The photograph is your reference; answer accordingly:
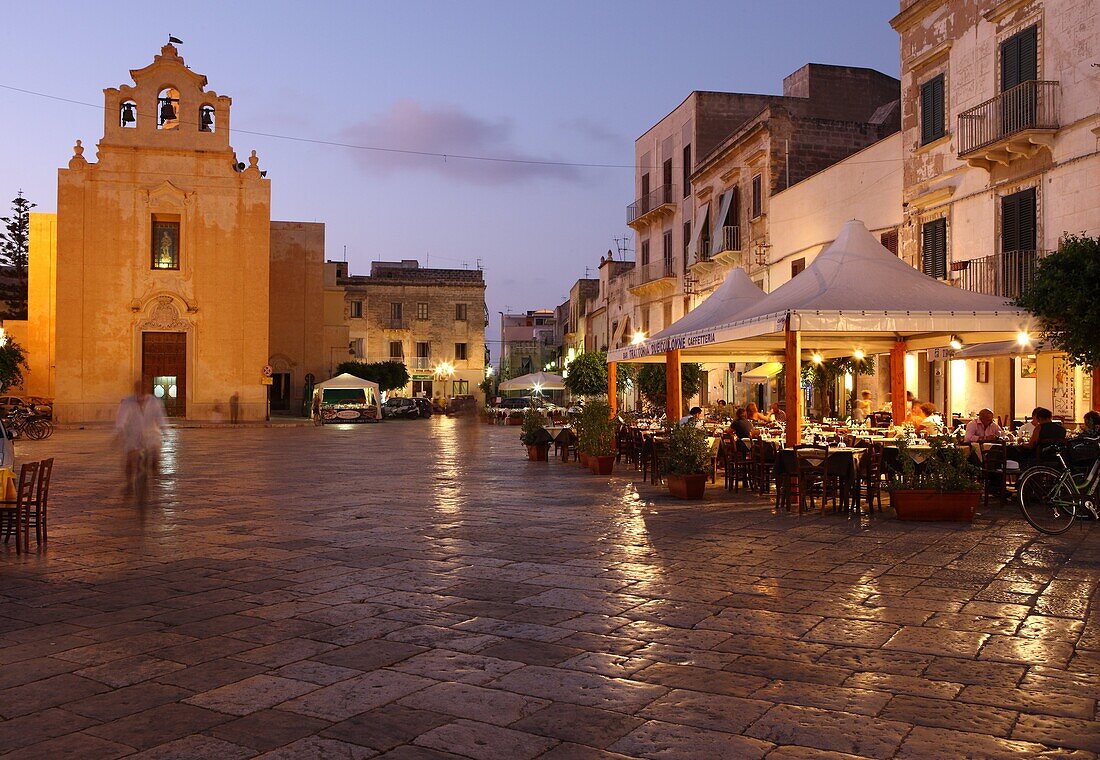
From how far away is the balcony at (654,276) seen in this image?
3362 cm

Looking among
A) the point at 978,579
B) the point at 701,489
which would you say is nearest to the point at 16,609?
the point at 978,579

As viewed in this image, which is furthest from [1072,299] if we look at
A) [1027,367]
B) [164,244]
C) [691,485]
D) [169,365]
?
[164,244]

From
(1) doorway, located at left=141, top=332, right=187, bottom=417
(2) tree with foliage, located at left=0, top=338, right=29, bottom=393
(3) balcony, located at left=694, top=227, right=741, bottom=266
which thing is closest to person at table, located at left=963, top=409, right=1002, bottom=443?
(3) balcony, located at left=694, top=227, right=741, bottom=266

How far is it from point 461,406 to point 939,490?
157 ft

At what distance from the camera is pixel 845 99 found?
3014cm

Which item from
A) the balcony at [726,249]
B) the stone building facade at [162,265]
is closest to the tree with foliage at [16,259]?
the stone building facade at [162,265]

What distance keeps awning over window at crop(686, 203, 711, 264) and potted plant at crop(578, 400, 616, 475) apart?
49.0 ft

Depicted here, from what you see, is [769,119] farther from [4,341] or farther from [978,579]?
[4,341]

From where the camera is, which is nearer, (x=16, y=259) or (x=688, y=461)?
(x=688, y=461)

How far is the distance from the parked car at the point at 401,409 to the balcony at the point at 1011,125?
34133 millimetres

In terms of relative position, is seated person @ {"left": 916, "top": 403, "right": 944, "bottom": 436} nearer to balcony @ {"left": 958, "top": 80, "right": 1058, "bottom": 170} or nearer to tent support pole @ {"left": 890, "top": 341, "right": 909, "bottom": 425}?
tent support pole @ {"left": 890, "top": 341, "right": 909, "bottom": 425}

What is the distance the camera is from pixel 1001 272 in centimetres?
1642

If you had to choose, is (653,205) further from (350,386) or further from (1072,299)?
(1072,299)

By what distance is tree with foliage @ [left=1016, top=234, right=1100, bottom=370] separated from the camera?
1173 cm
